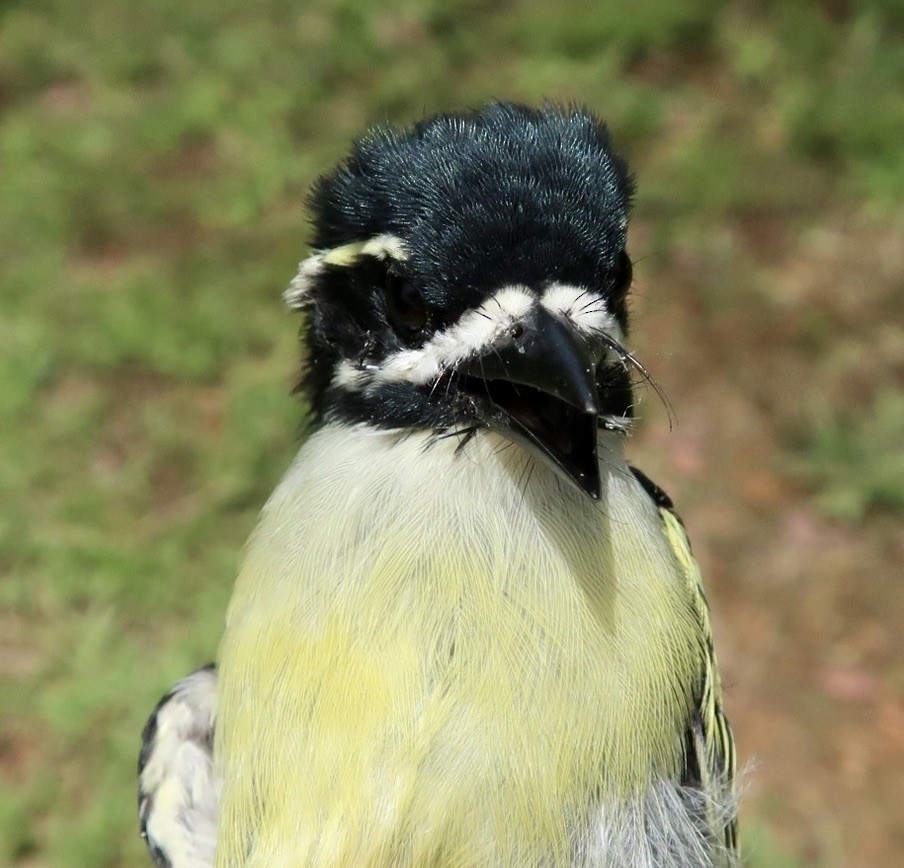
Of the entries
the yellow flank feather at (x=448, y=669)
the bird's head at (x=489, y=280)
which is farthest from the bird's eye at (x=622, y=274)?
the yellow flank feather at (x=448, y=669)

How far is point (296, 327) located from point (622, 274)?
3.57 m

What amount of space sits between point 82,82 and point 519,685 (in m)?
6.04

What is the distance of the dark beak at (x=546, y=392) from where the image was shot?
5.63ft

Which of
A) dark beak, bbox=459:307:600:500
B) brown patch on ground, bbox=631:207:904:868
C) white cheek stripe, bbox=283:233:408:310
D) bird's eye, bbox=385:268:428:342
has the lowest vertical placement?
brown patch on ground, bbox=631:207:904:868

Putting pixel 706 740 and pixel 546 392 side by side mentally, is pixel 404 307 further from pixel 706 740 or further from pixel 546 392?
pixel 706 740

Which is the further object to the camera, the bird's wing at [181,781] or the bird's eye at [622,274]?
the bird's wing at [181,781]

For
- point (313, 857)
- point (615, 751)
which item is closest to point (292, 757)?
point (313, 857)

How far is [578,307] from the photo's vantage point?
187cm

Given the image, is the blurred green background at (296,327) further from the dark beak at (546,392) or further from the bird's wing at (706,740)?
the dark beak at (546,392)

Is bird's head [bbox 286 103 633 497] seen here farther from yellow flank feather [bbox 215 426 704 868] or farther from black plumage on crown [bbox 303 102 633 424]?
yellow flank feather [bbox 215 426 704 868]

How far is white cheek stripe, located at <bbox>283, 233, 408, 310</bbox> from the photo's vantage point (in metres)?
1.93

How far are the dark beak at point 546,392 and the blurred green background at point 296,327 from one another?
2.55 meters

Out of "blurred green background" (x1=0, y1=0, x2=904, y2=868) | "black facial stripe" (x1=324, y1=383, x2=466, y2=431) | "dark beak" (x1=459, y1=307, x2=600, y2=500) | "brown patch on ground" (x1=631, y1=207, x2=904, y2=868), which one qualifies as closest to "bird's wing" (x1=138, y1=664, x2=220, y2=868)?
"black facial stripe" (x1=324, y1=383, x2=466, y2=431)

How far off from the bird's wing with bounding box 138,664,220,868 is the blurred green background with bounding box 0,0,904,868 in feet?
4.99
